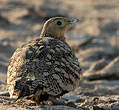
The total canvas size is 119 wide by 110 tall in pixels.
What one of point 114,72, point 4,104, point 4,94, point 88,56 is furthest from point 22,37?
point 4,104

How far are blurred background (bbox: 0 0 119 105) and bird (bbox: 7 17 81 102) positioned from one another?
2066 mm

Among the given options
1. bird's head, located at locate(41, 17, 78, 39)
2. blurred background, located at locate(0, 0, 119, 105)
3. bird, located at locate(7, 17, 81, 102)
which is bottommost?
bird, located at locate(7, 17, 81, 102)

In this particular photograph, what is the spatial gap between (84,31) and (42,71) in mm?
8281

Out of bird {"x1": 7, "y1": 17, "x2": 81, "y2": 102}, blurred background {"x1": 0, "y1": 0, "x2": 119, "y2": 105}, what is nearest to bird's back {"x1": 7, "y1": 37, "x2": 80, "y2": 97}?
bird {"x1": 7, "y1": 17, "x2": 81, "y2": 102}

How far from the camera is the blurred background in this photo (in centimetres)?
890

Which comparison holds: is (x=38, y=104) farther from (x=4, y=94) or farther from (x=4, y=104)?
(x=4, y=94)

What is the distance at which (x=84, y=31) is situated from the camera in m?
13.1

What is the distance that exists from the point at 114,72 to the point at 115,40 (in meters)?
3.51

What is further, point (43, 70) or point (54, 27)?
point (54, 27)

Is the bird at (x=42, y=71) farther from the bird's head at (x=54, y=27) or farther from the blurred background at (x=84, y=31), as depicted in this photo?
the blurred background at (x=84, y=31)

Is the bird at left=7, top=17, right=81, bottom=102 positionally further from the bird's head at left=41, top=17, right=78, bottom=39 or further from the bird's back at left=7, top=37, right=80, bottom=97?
the bird's head at left=41, top=17, right=78, bottom=39

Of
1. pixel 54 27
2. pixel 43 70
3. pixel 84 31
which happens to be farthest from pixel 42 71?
pixel 84 31

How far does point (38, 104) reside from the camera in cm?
532

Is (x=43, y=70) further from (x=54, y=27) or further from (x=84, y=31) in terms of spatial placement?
(x=84, y=31)
